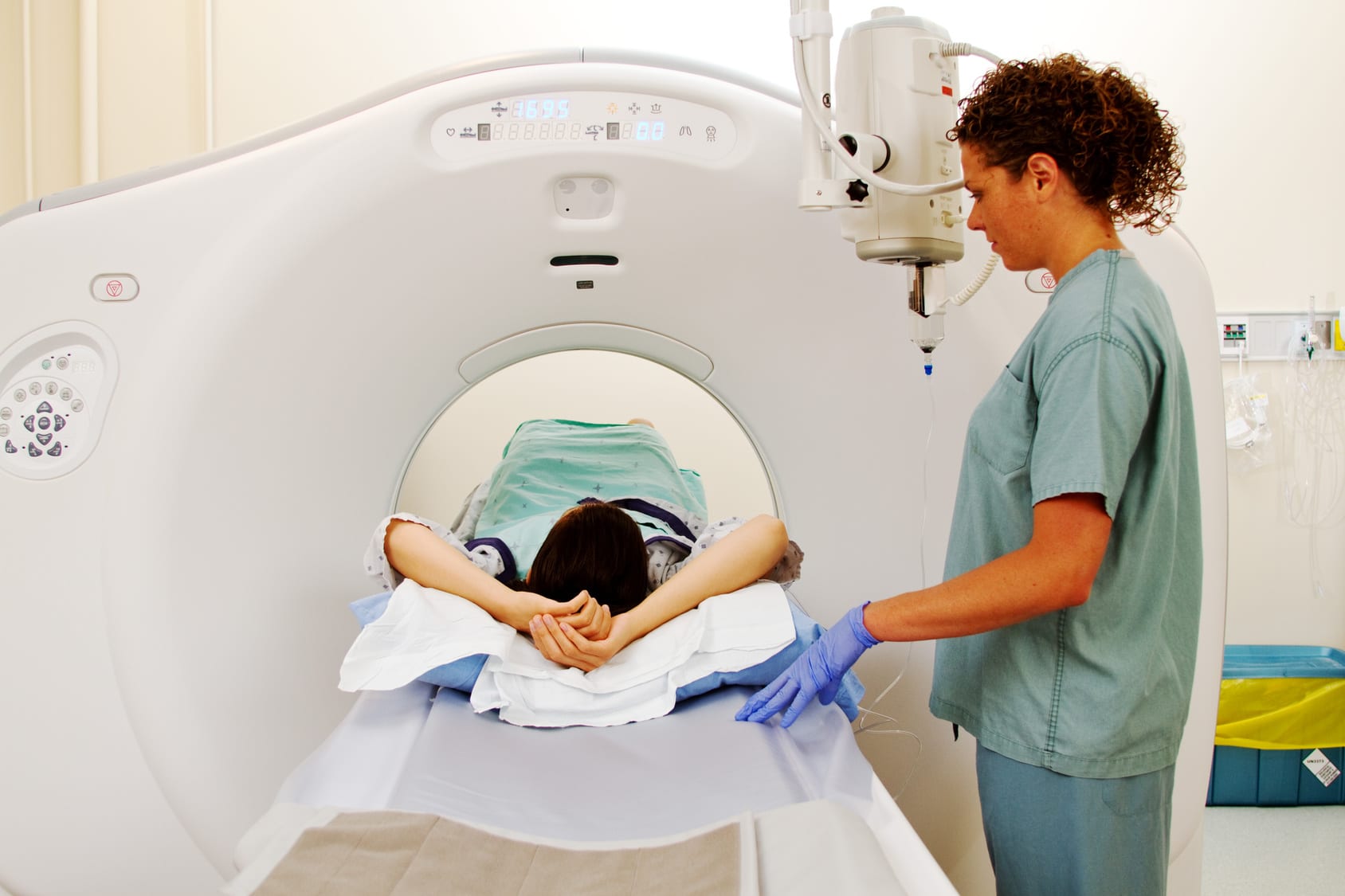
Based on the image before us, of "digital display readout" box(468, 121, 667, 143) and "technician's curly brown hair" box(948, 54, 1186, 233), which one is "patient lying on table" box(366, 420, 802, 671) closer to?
"digital display readout" box(468, 121, 667, 143)

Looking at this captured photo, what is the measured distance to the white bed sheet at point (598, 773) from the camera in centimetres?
100

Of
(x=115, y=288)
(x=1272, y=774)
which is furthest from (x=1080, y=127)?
(x=1272, y=774)

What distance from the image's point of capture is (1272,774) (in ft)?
7.63

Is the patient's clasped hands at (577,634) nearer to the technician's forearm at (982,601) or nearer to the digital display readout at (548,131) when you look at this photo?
the technician's forearm at (982,601)

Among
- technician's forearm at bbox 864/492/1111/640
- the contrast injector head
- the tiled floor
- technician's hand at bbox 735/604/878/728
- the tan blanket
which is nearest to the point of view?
the tan blanket

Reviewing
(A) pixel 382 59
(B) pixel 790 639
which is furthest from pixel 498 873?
(A) pixel 382 59

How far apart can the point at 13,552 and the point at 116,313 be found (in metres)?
0.34

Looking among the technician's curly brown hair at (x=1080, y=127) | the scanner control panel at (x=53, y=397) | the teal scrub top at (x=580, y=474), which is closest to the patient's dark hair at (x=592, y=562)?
the teal scrub top at (x=580, y=474)

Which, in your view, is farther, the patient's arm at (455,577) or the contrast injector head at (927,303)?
the patient's arm at (455,577)

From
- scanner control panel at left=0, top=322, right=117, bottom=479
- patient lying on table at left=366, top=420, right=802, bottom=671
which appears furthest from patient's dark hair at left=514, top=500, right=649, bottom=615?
scanner control panel at left=0, top=322, right=117, bottom=479

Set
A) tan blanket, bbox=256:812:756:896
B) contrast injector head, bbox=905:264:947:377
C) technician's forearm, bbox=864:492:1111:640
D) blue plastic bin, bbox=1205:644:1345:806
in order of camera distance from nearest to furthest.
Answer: tan blanket, bbox=256:812:756:896
technician's forearm, bbox=864:492:1111:640
contrast injector head, bbox=905:264:947:377
blue plastic bin, bbox=1205:644:1345:806

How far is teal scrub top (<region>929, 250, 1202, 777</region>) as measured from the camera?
0.93 m

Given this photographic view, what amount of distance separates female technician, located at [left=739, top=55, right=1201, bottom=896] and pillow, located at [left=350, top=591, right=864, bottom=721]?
254 mm

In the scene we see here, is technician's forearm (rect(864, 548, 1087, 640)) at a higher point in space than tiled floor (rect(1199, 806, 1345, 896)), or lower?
higher
